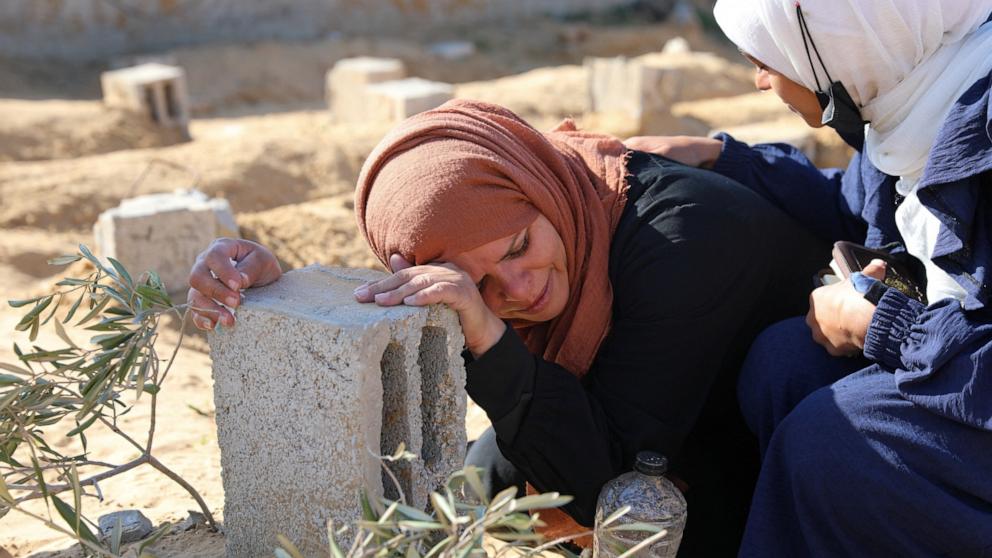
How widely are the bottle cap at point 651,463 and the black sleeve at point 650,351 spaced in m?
0.10

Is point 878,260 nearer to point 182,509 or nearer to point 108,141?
point 182,509

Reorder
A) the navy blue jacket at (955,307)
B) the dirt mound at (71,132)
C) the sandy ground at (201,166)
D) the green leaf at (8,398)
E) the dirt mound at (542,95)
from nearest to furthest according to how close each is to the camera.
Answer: the navy blue jacket at (955,307), the green leaf at (8,398), the sandy ground at (201,166), the dirt mound at (71,132), the dirt mound at (542,95)

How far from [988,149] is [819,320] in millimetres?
604

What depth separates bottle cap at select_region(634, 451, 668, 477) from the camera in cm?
241

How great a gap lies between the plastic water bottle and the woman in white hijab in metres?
0.21

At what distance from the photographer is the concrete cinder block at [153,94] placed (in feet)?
33.3

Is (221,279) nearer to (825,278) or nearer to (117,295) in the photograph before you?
(117,295)

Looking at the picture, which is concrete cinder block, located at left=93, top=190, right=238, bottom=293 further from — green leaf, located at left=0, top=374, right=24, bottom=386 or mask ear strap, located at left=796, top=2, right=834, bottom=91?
mask ear strap, located at left=796, top=2, right=834, bottom=91

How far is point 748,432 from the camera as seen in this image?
2.88 m

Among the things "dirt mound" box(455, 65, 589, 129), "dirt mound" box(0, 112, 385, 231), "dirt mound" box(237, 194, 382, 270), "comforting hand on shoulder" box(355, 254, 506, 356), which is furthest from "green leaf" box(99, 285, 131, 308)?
"dirt mound" box(455, 65, 589, 129)

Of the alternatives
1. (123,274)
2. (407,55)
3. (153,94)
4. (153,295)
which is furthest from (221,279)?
(407,55)

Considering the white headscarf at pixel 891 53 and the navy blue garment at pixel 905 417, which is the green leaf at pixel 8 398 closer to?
the navy blue garment at pixel 905 417

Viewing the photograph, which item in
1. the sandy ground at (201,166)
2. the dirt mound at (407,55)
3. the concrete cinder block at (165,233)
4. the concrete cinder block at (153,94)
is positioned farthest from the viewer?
the dirt mound at (407,55)

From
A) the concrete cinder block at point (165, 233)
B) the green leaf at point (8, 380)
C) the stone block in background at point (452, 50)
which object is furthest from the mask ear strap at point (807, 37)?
the stone block in background at point (452, 50)
